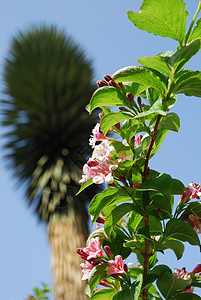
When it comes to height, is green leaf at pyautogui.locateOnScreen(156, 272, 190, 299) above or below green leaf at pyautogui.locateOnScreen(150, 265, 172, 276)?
below

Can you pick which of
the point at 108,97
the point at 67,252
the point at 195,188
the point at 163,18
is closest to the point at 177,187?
the point at 195,188

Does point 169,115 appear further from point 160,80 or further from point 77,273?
point 77,273

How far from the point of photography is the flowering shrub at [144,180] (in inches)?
30.2

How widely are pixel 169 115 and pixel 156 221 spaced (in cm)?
25

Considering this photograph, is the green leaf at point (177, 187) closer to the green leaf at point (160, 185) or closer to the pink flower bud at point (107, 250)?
the green leaf at point (160, 185)

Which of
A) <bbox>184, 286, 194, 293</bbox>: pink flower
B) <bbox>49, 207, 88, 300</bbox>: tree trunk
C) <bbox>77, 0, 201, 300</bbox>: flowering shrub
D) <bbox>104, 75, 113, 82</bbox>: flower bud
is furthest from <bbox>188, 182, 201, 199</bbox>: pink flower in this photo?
<bbox>49, 207, 88, 300</bbox>: tree trunk

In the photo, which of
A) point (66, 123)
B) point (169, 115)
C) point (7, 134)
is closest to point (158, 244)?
point (169, 115)

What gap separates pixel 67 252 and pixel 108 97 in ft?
14.6

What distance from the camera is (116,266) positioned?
2.72 feet

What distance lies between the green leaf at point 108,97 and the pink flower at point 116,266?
333 mm

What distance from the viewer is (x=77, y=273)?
15.6ft

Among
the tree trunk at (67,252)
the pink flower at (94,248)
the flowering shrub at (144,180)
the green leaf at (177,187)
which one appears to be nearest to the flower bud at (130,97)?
the flowering shrub at (144,180)

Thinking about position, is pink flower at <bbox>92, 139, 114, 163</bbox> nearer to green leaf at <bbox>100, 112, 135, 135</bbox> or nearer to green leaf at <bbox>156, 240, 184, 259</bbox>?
green leaf at <bbox>100, 112, 135, 135</bbox>

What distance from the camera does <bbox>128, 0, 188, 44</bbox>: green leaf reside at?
0.73 meters
